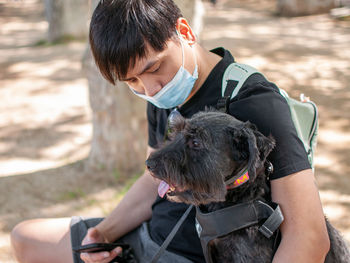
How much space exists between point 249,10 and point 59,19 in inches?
397

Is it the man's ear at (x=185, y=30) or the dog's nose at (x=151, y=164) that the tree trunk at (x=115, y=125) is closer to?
the man's ear at (x=185, y=30)

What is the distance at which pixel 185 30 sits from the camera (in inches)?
102

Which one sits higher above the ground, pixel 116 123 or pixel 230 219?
pixel 230 219

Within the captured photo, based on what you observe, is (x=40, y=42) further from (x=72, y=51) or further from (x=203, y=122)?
(x=203, y=122)

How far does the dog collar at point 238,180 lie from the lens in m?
2.23

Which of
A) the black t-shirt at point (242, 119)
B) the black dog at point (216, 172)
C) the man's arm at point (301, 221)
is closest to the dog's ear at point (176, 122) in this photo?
the black dog at point (216, 172)

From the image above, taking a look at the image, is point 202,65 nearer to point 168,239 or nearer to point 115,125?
point 168,239

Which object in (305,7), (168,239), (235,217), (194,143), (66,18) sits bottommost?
(305,7)

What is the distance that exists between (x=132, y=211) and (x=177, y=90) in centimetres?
112

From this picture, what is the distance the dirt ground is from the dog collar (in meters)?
2.72

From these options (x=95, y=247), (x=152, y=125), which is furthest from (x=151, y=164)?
(x=95, y=247)

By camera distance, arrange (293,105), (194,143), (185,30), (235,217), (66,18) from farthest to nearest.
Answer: (66,18)
(185,30)
(293,105)
(194,143)
(235,217)

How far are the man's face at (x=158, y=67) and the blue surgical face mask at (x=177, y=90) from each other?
3cm

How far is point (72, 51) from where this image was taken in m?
12.9
